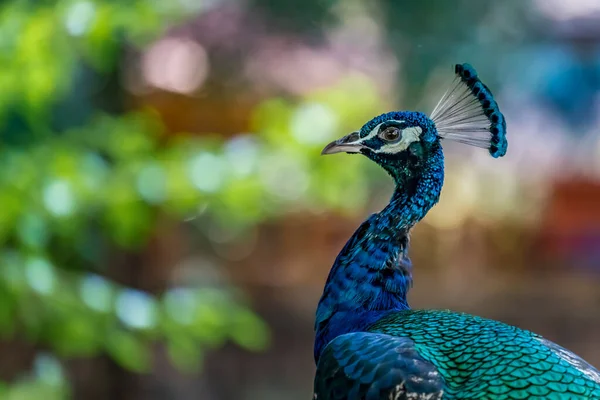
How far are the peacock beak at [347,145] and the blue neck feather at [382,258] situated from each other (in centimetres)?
4

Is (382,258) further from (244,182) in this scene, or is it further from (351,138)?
(244,182)

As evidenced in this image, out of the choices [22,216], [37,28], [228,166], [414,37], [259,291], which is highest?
[414,37]

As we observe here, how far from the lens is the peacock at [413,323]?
76 centimetres

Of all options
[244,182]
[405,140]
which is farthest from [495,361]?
[244,182]

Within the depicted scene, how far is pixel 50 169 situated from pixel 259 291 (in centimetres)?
238

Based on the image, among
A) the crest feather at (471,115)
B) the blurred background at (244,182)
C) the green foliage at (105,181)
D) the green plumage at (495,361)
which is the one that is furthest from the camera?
the blurred background at (244,182)

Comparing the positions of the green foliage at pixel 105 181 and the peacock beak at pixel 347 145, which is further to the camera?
the green foliage at pixel 105 181

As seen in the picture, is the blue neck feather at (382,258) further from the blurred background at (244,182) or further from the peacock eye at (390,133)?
the blurred background at (244,182)

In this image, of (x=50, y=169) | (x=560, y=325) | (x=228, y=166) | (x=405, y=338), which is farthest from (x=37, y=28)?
(x=560, y=325)

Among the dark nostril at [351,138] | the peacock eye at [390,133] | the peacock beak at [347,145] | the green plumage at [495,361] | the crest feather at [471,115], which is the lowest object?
the green plumage at [495,361]

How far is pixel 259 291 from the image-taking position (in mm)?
3740

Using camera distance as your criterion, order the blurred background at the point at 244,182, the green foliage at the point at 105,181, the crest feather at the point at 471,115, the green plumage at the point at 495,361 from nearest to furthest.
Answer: the green plumage at the point at 495,361
the crest feather at the point at 471,115
the green foliage at the point at 105,181
the blurred background at the point at 244,182

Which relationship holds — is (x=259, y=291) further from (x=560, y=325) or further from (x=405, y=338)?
(x=405, y=338)

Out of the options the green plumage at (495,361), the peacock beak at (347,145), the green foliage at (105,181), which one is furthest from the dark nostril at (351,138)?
the green foliage at (105,181)
